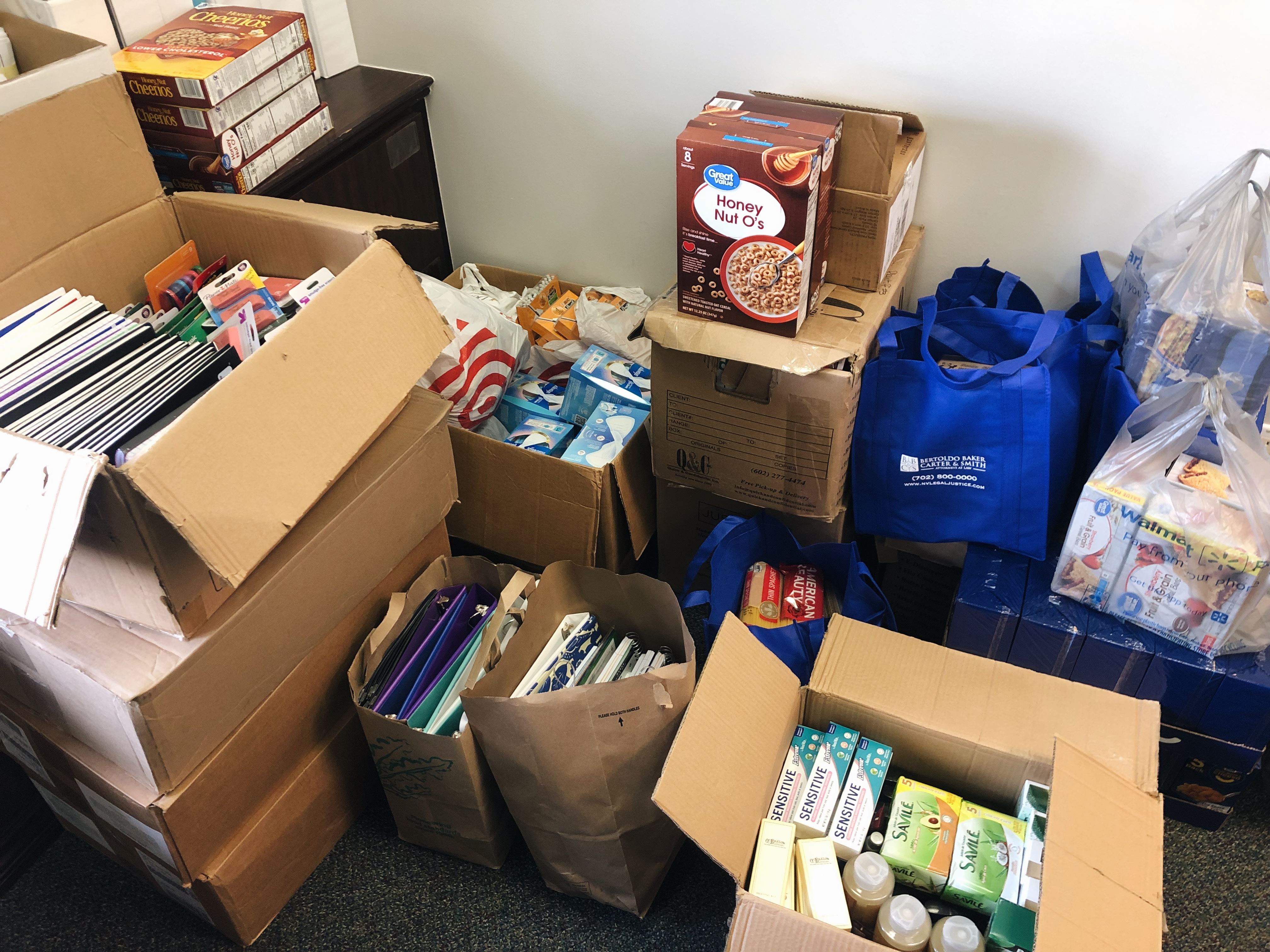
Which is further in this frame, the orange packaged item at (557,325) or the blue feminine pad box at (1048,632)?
the orange packaged item at (557,325)

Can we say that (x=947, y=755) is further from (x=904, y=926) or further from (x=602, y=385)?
(x=602, y=385)

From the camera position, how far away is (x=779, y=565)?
5.47 ft

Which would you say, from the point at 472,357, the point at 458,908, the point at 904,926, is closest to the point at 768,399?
the point at 472,357

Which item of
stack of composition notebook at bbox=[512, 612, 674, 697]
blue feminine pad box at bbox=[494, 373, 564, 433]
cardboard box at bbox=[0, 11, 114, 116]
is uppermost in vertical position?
cardboard box at bbox=[0, 11, 114, 116]

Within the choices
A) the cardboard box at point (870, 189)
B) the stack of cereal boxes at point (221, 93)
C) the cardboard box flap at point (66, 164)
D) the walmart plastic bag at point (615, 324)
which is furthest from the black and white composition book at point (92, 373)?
the cardboard box at point (870, 189)

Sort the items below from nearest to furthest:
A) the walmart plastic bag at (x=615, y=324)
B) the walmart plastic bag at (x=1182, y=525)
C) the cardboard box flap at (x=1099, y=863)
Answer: the cardboard box flap at (x=1099, y=863) → the walmart plastic bag at (x=1182, y=525) → the walmart plastic bag at (x=615, y=324)

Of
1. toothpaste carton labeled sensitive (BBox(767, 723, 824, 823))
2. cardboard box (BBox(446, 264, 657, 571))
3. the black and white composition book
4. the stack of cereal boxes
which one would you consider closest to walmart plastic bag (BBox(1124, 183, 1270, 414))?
toothpaste carton labeled sensitive (BBox(767, 723, 824, 823))

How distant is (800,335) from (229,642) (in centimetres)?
93

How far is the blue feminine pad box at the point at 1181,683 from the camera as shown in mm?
1374

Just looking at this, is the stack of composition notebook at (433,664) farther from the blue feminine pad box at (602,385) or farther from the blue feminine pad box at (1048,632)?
the blue feminine pad box at (1048,632)

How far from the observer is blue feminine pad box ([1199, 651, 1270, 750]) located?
53.4 inches

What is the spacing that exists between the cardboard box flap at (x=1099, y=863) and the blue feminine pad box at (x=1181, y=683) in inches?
11.7

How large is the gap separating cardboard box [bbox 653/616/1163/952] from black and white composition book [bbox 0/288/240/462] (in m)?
0.75

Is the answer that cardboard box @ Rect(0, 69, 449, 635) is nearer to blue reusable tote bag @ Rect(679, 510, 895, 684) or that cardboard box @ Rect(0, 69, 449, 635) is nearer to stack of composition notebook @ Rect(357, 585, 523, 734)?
stack of composition notebook @ Rect(357, 585, 523, 734)
